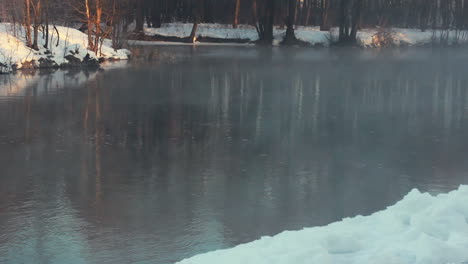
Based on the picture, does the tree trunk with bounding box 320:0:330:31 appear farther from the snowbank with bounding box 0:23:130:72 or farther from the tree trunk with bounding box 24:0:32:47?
the tree trunk with bounding box 24:0:32:47

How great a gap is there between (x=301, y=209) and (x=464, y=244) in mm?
3224

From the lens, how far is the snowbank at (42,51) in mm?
29875

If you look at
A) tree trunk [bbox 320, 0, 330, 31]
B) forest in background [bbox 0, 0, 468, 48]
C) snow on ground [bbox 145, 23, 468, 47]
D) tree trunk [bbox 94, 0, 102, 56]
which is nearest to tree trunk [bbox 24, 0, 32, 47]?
tree trunk [bbox 94, 0, 102, 56]

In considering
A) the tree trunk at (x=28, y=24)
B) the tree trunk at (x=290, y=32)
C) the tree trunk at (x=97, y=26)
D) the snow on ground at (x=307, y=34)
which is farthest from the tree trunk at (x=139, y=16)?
the tree trunk at (x=28, y=24)

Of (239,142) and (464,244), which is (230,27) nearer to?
(239,142)

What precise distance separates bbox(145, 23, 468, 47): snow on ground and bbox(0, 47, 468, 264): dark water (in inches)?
1366

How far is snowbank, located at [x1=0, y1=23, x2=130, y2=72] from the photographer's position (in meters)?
29.9

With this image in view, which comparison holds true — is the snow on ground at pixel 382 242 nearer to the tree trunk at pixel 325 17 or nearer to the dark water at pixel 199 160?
the dark water at pixel 199 160

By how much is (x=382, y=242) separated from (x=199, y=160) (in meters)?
6.16

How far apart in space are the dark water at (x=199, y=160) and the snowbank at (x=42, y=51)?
21.2 ft

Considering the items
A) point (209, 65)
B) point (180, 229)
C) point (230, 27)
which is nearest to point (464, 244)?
point (180, 229)

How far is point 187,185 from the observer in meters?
10.2

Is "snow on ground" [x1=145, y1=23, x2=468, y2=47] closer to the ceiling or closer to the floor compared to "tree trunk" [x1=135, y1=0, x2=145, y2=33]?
closer to the floor

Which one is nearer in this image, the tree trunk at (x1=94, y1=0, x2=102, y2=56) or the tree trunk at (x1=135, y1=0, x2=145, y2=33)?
the tree trunk at (x1=94, y1=0, x2=102, y2=56)
